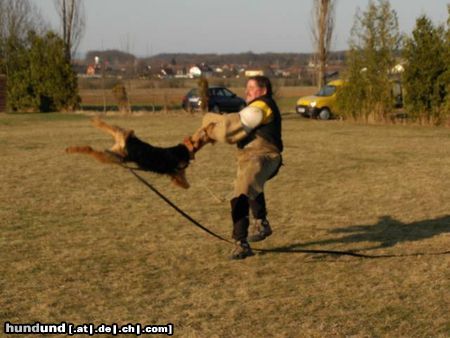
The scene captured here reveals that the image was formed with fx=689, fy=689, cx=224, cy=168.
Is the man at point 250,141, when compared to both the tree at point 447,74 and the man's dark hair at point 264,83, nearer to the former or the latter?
the man's dark hair at point 264,83

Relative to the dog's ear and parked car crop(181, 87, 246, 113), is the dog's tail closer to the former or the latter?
the dog's ear

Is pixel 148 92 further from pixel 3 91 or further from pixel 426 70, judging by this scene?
pixel 426 70

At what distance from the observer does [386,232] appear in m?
8.08

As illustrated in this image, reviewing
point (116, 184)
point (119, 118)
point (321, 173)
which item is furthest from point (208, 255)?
point (119, 118)

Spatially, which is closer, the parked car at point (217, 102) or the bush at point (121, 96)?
the parked car at point (217, 102)

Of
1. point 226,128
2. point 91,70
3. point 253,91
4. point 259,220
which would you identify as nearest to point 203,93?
point 259,220

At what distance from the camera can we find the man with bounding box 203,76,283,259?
230 inches

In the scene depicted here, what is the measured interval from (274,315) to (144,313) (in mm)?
969

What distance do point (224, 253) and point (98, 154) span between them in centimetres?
232

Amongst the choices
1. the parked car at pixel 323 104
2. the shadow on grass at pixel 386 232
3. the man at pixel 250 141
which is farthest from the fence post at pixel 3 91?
the man at pixel 250 141

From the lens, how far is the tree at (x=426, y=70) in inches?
985

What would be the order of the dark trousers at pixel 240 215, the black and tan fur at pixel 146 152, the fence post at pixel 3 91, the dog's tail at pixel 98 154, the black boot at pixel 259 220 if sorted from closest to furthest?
the dog's tail at pixel 98 154, the black and tan fur at pixel 146 152, the dark trousers at pixel 240 215, the black boot at pixel 259 220, the fence post at pixel 3 91

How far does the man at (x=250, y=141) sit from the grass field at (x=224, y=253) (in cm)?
50

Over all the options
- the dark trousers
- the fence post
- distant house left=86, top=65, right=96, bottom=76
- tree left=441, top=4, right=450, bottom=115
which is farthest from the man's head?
distant house left=86, top=65, right=96, bottom=76
